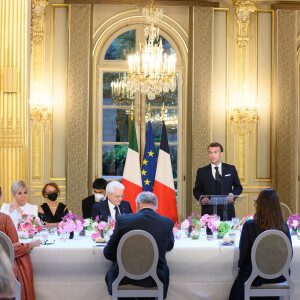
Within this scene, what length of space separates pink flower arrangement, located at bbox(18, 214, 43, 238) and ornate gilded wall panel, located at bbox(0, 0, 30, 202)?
610 millimetres

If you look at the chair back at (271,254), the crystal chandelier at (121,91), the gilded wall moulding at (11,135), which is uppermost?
the crystal chandelier at (121,91)

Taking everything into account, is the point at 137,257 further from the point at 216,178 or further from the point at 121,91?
the point at 121,91

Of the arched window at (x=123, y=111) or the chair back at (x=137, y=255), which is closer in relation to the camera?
the chair back at (x=137, y=255)

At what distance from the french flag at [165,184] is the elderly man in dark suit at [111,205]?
8.65ft

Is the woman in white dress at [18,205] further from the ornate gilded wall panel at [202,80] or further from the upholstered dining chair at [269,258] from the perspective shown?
the ornate gilded wall panel at [202,80]

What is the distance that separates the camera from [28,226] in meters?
5.18

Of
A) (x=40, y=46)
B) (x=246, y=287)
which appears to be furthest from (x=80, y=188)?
(x=246, y=287)

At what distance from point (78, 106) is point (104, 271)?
4361mm

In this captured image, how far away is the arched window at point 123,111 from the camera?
29.6 feet

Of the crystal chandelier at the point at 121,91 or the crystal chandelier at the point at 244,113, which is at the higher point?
the crystal chandelier at the point at 121,91

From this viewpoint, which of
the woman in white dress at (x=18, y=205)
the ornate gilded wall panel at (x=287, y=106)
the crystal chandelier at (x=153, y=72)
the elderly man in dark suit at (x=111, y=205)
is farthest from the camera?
the ornate gilded wall panel at (x=287, y=106)

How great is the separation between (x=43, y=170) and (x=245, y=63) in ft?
12.6

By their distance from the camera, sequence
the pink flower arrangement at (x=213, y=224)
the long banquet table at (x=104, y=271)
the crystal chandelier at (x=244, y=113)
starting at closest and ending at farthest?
the long banquet table at (x=104, y=271) < the pink flower arrangement at (x=213, y=224) < the crystal chandelier at (x=244, y=113)

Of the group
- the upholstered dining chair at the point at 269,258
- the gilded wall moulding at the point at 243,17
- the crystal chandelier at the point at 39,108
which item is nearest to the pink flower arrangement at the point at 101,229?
the upholstered dining chair at the point at 269,258
